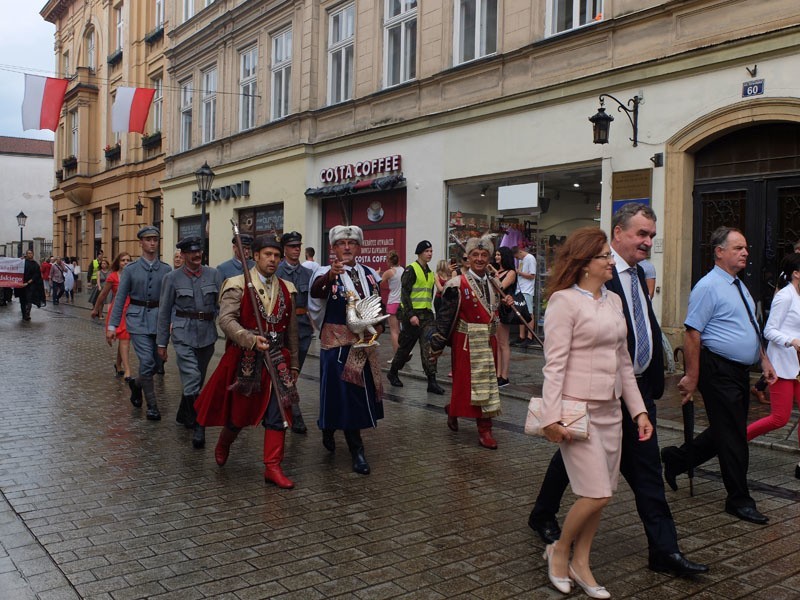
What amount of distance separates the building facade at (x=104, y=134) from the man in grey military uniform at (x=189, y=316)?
885 inches

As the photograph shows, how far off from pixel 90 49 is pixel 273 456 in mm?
35525

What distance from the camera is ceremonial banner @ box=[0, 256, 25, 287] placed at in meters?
22.7

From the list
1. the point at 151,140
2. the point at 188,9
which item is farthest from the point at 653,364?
the point at 151,140

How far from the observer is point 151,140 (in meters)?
29.2

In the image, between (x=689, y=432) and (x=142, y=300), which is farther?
(x=142, y=300)

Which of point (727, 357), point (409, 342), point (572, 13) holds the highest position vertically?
point (572, 13)

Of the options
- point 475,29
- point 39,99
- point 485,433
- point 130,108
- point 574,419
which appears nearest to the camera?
point 574,419

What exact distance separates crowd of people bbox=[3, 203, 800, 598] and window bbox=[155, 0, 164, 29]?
22.4m

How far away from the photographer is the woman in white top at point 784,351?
5617 millimetres

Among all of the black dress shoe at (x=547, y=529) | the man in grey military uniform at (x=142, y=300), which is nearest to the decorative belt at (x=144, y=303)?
the man in grey military uniform at (x=142, y=300)

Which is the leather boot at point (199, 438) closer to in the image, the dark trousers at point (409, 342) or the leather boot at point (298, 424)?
the leather boot at point (298, 424)

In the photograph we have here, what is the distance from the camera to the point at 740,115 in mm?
10203

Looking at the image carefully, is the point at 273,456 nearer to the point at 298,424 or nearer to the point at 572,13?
the point at 298,424

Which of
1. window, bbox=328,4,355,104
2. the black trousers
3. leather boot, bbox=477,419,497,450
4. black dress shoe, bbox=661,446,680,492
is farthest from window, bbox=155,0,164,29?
the black trousers
